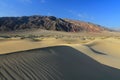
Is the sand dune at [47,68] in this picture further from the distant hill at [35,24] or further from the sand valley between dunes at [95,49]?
the distant hill at [35,24]

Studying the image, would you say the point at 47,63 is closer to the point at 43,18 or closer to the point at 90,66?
the point at 90,66

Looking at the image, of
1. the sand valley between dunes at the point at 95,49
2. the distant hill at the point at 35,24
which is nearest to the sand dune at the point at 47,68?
the sand valley between dunes at the point at 95,49

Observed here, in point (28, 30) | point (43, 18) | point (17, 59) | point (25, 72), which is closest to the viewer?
Answer: point (25, 72)

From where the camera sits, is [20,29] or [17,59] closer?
[17,59]

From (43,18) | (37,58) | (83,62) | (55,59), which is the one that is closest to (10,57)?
(37,58)

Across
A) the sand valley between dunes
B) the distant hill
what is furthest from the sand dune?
the distant hill

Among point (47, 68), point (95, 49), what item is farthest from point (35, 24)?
point (47, 68)

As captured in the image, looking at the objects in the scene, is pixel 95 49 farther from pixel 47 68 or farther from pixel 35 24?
pixel 35 24

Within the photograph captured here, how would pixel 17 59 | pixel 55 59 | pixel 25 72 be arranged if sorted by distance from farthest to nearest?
pixel 55 59, pixel 17 59, pixel 25 72

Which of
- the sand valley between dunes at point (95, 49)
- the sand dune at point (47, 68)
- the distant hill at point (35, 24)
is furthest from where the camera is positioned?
the distant hill at point (35, 24)
